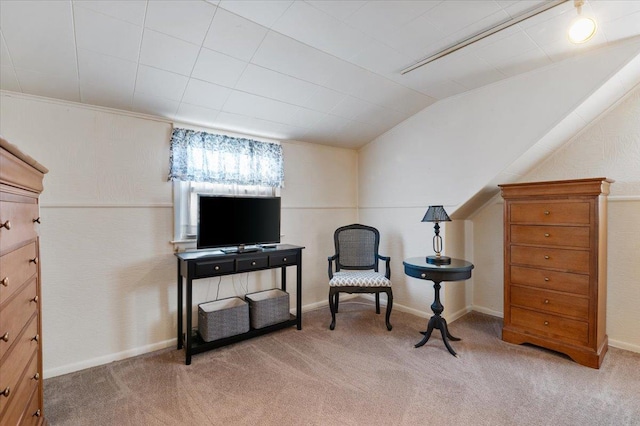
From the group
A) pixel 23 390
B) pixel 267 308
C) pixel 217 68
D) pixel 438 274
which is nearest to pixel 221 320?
pixel 267 308

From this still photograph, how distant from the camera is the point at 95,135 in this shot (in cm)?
245

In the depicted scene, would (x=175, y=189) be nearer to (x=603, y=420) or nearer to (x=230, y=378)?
(x=230, y=378)

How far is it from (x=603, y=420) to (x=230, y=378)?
2.43 m

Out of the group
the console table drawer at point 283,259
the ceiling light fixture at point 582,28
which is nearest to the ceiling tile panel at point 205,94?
the console table drawer at point 283,259

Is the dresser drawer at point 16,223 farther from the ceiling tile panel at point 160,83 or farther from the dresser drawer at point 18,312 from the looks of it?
the ceiling tile panel at point 160,83

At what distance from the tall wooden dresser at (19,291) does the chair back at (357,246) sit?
106 inches

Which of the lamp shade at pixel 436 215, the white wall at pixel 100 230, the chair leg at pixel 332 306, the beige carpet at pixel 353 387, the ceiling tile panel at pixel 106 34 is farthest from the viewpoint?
the chair leg at pixel 332 306

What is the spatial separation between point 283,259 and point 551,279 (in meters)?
2.45

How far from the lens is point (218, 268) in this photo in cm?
262

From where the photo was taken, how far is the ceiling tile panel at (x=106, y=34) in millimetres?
1719

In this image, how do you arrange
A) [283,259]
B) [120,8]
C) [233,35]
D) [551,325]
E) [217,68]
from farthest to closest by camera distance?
[283,259] → [551,325] → [217,68] → [233,35] → [120,8]

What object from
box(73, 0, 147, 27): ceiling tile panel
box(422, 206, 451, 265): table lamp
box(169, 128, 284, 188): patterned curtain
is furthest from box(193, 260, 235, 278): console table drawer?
box(422, 206, 451, 265): table lamp

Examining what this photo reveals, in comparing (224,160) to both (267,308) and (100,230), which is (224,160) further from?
(267,308)

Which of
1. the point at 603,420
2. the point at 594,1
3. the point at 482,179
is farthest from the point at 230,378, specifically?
the point at 594,1
